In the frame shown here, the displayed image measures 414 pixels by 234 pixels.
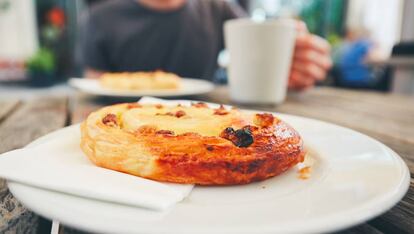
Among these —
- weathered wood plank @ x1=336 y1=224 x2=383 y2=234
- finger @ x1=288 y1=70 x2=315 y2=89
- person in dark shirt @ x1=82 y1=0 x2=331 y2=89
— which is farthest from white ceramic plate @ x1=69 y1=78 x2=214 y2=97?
person in dark shirt @ x1=82 y1=0 x2=331 y2=89

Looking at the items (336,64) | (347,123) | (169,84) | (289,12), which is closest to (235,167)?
(347,123)

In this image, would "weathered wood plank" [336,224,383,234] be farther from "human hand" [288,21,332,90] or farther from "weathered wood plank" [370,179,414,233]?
"human hand" [288,21,332,90]

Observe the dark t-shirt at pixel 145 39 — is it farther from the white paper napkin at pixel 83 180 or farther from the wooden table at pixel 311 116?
the white paper napkin at pixel 83 180

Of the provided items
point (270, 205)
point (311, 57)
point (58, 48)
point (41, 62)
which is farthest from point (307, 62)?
point (58, 48)

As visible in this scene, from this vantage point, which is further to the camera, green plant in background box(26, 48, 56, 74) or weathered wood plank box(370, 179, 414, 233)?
green plant in background box(26, 48, 56, 74)

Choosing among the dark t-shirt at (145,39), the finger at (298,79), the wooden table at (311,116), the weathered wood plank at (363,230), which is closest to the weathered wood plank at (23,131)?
the wooden table at (311,116)

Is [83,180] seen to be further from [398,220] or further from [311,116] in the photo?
[311,116]
